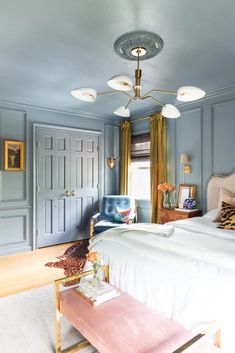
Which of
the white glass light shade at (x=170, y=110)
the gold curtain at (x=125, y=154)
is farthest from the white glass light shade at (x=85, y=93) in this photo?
the gold curtain at (x=125, y=154)

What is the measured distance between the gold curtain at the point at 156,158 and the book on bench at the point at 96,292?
2845 mm

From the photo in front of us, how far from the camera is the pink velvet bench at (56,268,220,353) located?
137cm

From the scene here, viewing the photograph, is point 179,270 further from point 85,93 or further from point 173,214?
point 173,214

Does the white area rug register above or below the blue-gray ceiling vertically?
below

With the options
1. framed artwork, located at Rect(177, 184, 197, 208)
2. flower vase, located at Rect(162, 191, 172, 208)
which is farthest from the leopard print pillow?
flower vase, located at Rect(162, 191, 172, 208)

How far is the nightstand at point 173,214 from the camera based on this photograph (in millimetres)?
3910

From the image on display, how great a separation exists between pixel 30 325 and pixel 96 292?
Answer: 34.1 inches

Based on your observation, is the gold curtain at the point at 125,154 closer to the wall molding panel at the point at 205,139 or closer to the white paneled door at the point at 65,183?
the white paneled door at the point at 65,183

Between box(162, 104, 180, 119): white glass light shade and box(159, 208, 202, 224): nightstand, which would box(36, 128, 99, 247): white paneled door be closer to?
box(159, 208, 202, 224): nightstand

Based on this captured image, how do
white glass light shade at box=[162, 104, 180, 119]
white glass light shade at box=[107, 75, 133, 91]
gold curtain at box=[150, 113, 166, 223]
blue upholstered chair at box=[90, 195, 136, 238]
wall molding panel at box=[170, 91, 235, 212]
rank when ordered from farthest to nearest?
1. blue upholstered chair at box=[90, 195, 136, 238]
2. gold curtain at box=[150, 113, 166, 223]
3. wall molding panel at box=[170, 91, 235, 212]
4. white glass light shade at box=[162, 104, 180, 119]
5. white glass light shade at box=[107, 75, 133, 91]

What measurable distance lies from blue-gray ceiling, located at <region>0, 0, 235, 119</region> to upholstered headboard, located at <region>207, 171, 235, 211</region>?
1326 mm

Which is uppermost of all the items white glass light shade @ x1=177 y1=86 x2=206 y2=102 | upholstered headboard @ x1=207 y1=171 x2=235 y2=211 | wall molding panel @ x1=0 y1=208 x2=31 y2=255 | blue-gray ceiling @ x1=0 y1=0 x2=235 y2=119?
blue-gray ceiling @ x1=0 y1=0 x2=235 y2=119

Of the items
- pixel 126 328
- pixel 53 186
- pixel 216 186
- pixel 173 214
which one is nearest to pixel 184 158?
pixel 216 186

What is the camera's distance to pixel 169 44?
8.14ft
